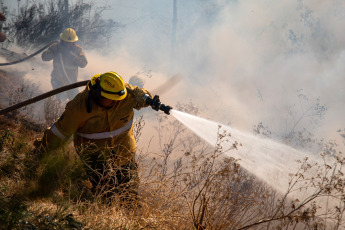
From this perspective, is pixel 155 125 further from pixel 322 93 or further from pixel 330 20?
pixel 330 20

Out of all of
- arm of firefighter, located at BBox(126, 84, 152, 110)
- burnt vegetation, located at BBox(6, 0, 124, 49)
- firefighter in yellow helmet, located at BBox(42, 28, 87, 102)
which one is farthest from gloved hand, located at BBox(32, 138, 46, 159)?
burnt vegetation, located at BBox(6, 0, 124, 49)

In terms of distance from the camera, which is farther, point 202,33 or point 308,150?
point 202,33

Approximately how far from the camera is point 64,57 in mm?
6984

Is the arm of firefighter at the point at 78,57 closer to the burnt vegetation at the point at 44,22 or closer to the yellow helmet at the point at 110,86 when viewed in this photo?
the burnt vegetation at the point at 44,22

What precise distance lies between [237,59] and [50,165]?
51.2ft

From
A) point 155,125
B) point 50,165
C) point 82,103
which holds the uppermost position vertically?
point 82,103

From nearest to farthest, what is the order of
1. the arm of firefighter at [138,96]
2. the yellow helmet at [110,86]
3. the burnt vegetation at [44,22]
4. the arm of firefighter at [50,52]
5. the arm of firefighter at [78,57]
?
the yellow helmet at [110,86] < the arm of firefighter at [138,96] < the arm of firefighter at [50,52] < the arm of firefighter at [78,57] < the burnt vegetation at [44,22]

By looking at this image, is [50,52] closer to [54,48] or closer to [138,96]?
[54,48]

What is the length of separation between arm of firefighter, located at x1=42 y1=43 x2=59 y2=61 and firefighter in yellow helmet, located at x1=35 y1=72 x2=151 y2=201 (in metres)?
4.78

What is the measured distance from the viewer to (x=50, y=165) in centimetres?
247

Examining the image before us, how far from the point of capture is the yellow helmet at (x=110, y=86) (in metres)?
2.49

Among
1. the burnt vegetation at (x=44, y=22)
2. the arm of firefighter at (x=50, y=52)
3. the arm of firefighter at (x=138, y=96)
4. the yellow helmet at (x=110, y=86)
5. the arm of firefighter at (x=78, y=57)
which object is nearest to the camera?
the yellow helmet at (x=110, y=86)

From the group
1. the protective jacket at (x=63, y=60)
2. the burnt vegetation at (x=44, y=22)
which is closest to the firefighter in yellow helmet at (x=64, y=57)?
the protective jacket at (x=63, y=60)

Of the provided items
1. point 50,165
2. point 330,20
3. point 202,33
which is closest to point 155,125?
point 50,165
